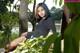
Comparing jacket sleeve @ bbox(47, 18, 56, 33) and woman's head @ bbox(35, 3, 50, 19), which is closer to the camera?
jacket sleeve @ bbox(47, 18, 56, 33)

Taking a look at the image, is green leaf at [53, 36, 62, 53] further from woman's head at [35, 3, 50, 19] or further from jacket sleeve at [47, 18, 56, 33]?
woman's head at [35, 3, 50, 19]

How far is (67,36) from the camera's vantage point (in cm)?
38

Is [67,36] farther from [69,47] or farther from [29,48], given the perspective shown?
A: [29,48]

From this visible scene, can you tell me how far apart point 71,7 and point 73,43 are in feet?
0.18

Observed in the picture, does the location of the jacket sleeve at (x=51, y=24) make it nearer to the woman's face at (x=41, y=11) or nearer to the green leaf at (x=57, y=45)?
the woman's face at (x=41, y=11)

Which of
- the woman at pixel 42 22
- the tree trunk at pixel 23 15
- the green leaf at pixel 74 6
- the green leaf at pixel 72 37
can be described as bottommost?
the tree trunk at pixel 23 15

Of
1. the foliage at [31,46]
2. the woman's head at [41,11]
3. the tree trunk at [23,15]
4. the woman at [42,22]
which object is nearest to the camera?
the foliage at [31,46]

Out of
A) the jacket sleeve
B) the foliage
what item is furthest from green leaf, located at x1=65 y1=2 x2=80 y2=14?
the jacket sleeve

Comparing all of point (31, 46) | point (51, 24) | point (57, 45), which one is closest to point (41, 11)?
point (51, 24)

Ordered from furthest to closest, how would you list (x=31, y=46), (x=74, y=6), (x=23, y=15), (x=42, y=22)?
1. (x=23, y=15)
2. (x=42, y=22)
3. (x=31, y=46)
4. (x=74, y=6)

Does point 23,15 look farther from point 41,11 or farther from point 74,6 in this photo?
point 74,6

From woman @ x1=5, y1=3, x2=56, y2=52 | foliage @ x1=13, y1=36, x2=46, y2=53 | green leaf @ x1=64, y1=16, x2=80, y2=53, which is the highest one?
green leaf @ x1=64, y1=16, x2=80, y2=53

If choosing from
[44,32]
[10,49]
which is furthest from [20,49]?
[44,32]

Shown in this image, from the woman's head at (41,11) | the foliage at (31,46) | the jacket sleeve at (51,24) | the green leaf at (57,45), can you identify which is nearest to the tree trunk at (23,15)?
the woman's head at (41,11)
